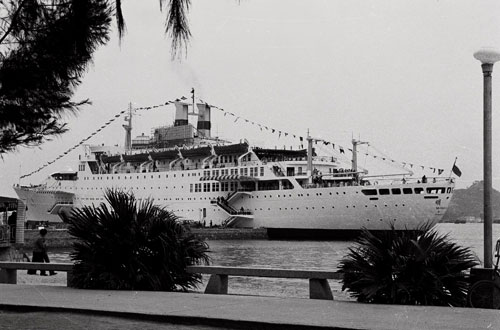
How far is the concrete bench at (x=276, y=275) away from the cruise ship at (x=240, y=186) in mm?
37063

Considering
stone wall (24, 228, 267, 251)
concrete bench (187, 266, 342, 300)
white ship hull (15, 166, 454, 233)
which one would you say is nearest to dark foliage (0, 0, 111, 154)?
concrete bench (187, 266, 342, 300)

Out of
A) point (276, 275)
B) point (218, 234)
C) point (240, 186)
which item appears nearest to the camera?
point (276, 275)

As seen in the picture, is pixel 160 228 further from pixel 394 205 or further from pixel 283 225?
pixel 283 225

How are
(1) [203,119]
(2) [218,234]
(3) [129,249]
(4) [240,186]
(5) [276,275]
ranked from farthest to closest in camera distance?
(1) [203,119] < (4) [240,186] < (2) [218,234] < (3) [129,249] < (5) [276,275]

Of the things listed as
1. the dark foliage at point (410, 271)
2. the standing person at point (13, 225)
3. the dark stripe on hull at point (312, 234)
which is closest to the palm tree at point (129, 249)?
the dark foliage at point (410, 271)

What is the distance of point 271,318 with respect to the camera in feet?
23.3

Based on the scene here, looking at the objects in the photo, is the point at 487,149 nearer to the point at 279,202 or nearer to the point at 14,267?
the point at 14,267

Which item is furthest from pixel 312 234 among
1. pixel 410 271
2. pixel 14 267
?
pixel 410 271

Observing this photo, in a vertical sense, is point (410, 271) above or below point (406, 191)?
below

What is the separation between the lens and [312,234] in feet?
184

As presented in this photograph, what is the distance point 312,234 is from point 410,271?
48153 mm

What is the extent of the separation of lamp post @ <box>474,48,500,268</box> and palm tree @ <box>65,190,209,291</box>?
402cm

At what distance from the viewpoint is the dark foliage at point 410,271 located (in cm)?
823

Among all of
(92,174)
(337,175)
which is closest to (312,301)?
(337,175)
